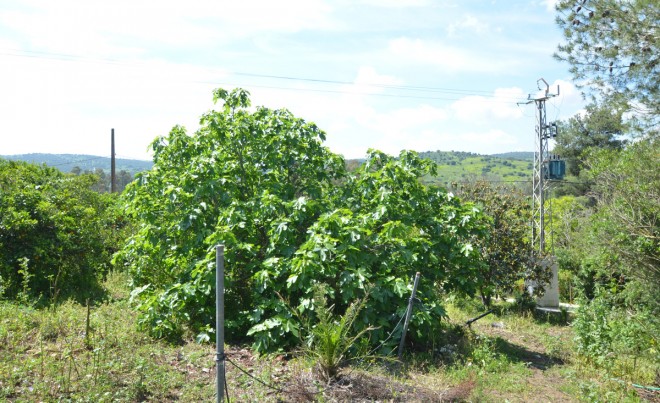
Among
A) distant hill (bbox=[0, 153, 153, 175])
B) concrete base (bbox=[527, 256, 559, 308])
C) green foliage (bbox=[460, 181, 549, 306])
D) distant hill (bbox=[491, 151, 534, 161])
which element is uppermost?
distant hill (bbox=[491, 151, 534, 161])

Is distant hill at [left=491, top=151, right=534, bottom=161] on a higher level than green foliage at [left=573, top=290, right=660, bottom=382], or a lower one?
higher

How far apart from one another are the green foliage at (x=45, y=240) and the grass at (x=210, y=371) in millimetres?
1348

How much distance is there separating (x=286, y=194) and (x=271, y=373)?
120 inches

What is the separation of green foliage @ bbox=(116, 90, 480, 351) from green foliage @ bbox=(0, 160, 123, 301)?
201cm

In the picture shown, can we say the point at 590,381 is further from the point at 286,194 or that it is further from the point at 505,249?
the point at 505,249

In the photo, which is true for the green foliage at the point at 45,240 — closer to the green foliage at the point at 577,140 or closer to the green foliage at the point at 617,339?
the green foliage at the point at 617,339

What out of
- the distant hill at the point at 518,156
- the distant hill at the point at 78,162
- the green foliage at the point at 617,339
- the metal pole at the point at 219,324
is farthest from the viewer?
the distant hill at the point at 518,156

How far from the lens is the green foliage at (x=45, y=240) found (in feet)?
32.3

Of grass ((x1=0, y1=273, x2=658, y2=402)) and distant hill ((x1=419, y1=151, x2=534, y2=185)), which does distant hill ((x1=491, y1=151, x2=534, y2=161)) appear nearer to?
distant hill ((x1=419, y1=151, x2=534, y2=185))

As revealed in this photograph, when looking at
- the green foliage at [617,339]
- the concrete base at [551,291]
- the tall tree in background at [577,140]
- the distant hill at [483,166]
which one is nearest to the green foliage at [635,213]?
the green foliage at [617,339]

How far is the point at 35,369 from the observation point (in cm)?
591

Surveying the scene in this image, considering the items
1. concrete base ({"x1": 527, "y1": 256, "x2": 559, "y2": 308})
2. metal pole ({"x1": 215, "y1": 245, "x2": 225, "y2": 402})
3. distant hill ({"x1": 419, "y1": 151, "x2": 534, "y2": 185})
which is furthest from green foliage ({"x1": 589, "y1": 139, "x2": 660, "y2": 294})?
distant hill ({"x1": 419, "y1": 151, "x2": 534, "y2": 185})

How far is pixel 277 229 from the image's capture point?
7457mm

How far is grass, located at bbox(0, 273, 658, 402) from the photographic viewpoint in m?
5.61
